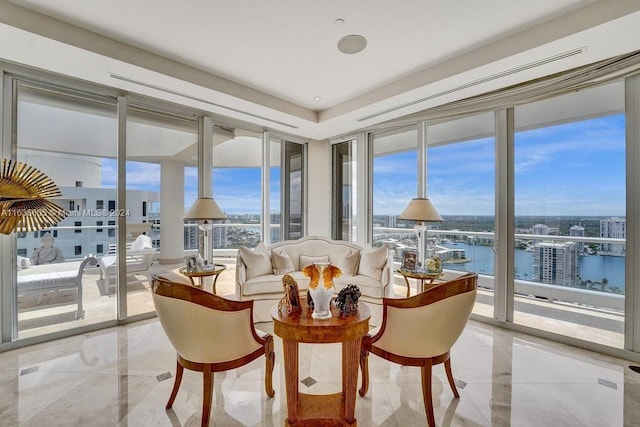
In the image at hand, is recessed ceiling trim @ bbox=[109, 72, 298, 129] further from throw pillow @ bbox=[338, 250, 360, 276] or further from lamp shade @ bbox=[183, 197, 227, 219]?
throw pillow @ bbox=[338, 250, 360, 276]

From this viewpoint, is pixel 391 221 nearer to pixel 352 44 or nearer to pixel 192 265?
pixel 352 44

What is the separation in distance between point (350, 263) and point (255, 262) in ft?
4.15

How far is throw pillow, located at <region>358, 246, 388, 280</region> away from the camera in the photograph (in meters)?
3.79

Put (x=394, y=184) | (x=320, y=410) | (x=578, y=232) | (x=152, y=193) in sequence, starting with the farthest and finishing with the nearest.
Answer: (x=394, y=184)
(x=152, y=193)
(x=578, y=232)
(x=320, y=410)

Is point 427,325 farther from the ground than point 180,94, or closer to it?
closer to it

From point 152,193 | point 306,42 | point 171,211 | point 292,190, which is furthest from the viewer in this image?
point 292,190

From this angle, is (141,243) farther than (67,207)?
Yes

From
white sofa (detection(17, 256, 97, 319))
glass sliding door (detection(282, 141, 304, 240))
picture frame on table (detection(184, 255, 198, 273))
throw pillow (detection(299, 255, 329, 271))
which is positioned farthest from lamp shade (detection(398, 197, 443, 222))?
white sofa (detection(17, 256, 97, 319))

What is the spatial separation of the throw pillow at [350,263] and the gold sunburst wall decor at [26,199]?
3.30m

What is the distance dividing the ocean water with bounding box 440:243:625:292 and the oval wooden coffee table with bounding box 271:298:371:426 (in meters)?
2.61

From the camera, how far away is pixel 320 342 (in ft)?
6.01

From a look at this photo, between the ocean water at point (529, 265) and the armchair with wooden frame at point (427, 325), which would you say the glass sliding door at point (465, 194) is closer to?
the ocean water at point (529, 265)

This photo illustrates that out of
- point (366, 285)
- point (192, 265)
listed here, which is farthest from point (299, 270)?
point (192, 265)

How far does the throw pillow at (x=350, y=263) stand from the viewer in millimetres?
4043
